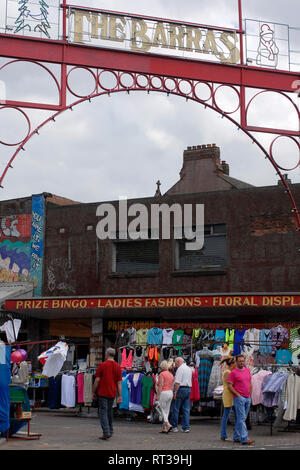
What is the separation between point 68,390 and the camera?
70.4 ft

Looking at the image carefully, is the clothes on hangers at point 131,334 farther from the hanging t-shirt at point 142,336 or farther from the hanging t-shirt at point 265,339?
the hanging t-shirt at point 265,339

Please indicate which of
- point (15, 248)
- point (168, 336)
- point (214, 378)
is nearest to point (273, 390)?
point (214, 378)

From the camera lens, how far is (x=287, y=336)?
829 inches

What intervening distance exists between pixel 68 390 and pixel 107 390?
7.19m

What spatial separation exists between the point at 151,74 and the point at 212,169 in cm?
2285

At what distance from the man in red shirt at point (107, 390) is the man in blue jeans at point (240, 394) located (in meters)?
2.14

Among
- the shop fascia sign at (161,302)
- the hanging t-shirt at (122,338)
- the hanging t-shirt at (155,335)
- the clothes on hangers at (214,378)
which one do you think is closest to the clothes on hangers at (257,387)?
the clothes on hangers at (214,378)

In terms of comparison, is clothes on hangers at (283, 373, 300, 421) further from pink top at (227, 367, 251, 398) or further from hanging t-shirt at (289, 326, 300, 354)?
hanging t-shirt at (289, 326, 300, 354)

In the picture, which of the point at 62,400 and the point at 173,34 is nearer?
the point at 173,34

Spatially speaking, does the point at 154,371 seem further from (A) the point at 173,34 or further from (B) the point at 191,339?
(A) the point at 173,34

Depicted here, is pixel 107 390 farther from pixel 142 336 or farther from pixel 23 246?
pixel 23 246

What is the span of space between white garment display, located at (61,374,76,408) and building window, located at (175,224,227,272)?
6649mm

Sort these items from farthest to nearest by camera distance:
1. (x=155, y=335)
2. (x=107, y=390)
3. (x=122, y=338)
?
(x=122, y=338) → (x=155, y=335) → (x=107, y=390)
